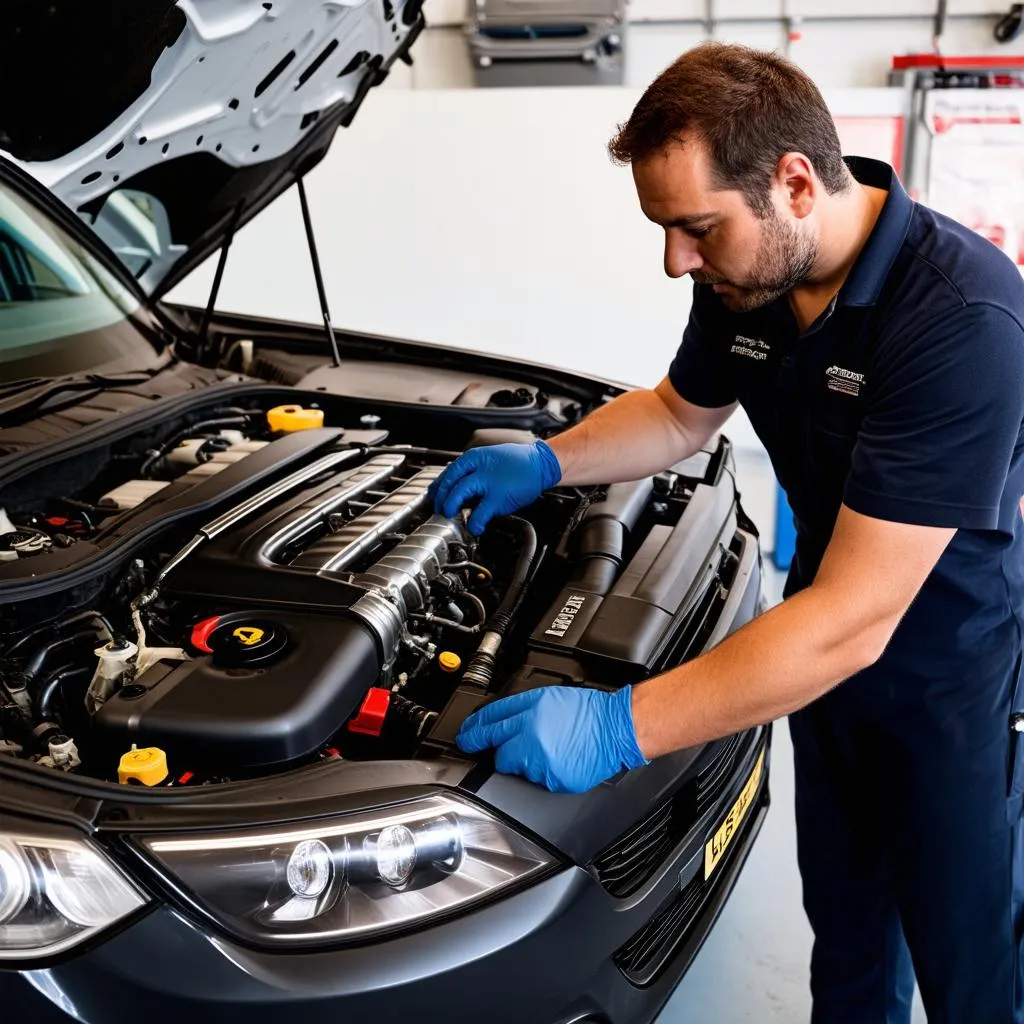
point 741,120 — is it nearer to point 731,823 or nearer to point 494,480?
point 494,480

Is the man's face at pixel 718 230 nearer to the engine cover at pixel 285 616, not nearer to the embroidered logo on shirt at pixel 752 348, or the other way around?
the embroidered logo on shirt at pixel 752 348

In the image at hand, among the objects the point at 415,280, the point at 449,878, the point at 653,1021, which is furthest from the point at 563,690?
the point at 415,280

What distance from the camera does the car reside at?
38.6 inches

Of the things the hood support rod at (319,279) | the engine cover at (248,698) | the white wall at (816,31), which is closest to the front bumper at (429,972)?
the engine cover at (248,698)

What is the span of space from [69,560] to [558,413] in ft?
3.77

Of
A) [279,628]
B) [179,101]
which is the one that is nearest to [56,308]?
[179,101]

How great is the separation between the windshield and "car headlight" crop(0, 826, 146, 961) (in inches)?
45.2

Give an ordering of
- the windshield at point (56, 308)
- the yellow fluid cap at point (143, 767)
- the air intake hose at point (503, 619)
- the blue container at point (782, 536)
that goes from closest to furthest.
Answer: the yellow fluid cap at point (143, 767) → the air intake hose at point (503, 619) → the windshield at point (56, 308) → the blue container at point (782, 536)

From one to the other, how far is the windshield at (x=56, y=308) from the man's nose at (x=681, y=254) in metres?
1.24

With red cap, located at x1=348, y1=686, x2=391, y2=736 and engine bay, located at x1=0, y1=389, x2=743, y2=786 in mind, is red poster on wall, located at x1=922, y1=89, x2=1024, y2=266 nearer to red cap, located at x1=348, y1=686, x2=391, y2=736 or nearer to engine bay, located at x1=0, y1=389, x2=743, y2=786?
engine bay, located at x1=0, y1=389, x2=743, y2=786

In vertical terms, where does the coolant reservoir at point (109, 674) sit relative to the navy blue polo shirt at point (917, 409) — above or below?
below

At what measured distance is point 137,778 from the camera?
108 centimetres

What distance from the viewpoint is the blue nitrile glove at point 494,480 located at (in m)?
1.68

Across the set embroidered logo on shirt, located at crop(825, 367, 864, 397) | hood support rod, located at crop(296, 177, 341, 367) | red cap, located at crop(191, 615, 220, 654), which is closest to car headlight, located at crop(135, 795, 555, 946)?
red cap, located at crop(191, 615, 220, 654)
